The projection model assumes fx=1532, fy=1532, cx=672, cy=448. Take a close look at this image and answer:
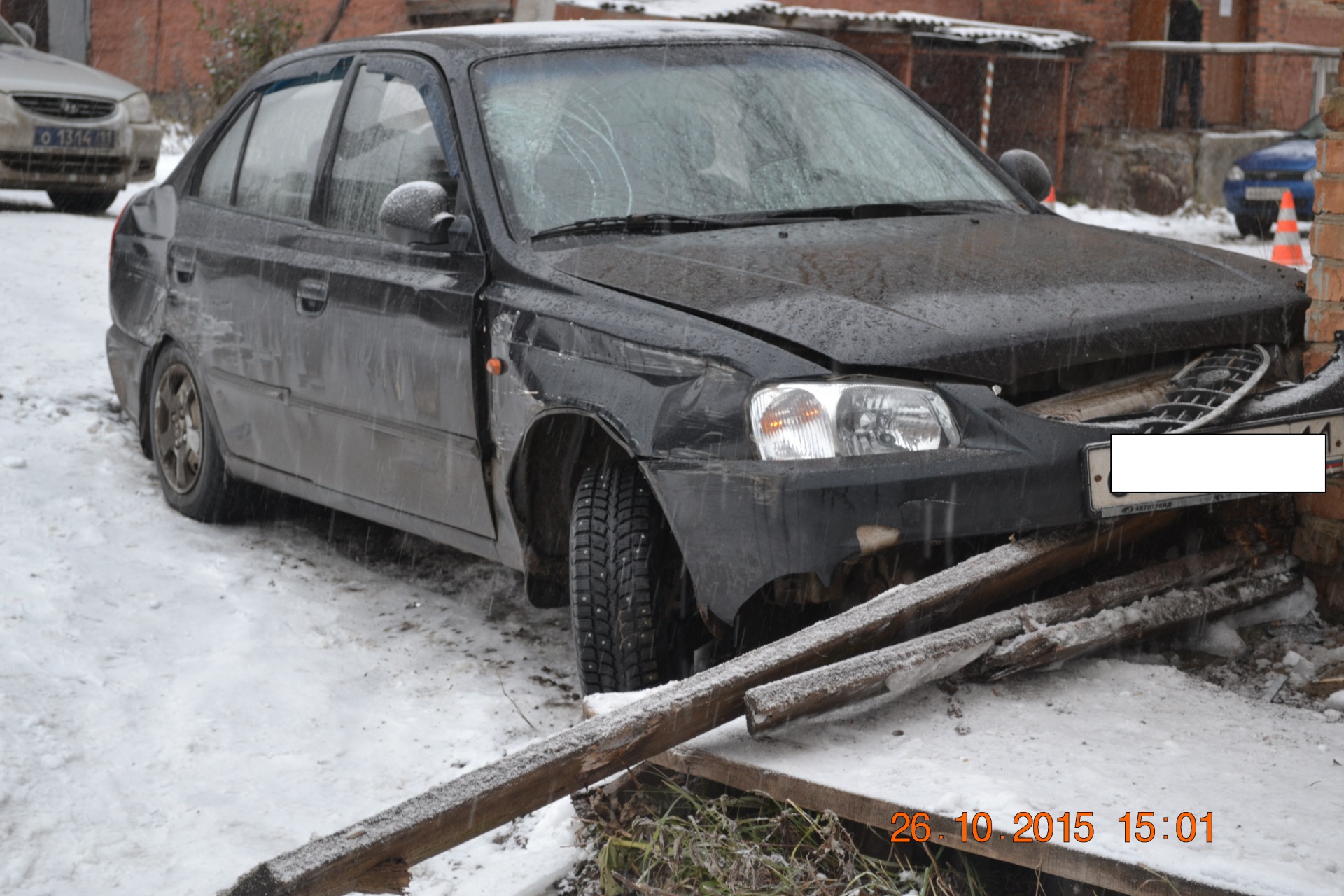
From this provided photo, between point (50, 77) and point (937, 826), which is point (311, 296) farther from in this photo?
point (50, 77)

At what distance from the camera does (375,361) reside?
14.0ft

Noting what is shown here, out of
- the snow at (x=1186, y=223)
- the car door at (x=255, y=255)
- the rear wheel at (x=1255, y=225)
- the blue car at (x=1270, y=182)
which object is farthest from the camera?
the snow at (x=1186, y=223)

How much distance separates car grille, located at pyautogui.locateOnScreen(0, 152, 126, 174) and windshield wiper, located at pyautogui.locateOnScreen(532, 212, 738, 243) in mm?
9333

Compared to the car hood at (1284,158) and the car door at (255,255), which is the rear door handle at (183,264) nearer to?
the car door at (255,255)

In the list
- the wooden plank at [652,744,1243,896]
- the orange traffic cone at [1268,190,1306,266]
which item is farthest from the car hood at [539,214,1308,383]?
the orange traffic cone at [1268,190,1306,266]

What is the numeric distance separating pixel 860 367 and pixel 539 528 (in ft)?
3.88

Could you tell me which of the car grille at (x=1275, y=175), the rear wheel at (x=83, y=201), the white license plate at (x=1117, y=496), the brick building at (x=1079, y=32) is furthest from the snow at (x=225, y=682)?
the brick building at (x=1079, y=32)

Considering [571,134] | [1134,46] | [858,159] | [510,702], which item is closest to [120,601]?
[510,702]

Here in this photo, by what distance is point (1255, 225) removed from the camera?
53.1 feet

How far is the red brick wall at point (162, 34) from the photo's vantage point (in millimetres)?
19312

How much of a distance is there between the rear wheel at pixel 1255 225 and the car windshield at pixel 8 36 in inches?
476

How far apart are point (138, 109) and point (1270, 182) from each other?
35.7ft

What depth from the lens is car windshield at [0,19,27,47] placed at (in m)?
13.4

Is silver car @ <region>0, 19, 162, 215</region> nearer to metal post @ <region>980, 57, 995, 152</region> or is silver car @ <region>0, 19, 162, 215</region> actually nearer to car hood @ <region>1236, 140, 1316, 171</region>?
car hood @ <region>1236, 140, 1316, 171</region>
